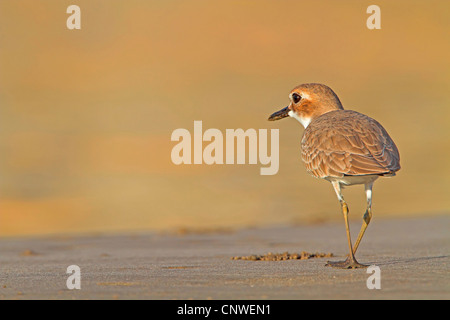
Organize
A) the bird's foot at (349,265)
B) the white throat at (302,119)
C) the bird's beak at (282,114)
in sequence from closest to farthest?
the bird's foot at (349,265) → the white throat at (302,119) → the bird's beak at (282,114)

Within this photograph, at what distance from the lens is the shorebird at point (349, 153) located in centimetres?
639

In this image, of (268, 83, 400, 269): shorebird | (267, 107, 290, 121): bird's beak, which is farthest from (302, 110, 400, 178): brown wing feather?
(267, 107, 290, 121): bird's beak

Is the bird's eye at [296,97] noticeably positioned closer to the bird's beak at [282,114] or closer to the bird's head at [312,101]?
the bird's head at [312,101]

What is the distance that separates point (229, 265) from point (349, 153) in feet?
4.63

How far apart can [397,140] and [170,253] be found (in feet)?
31.4

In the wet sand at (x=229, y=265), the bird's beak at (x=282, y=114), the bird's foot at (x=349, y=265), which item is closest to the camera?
the wet sand at (x=229, y=265)

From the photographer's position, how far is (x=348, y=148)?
259 inches

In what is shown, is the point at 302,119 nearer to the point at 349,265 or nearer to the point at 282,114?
the point at 282,114

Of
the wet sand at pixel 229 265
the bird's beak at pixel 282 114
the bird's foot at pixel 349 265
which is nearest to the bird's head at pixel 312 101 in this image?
the bird's beak at pixel 282 114

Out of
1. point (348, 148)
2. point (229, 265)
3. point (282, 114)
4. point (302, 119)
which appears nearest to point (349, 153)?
point (348, 148)

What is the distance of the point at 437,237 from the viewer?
28.5 ft

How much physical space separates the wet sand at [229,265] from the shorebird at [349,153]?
0.58 meters

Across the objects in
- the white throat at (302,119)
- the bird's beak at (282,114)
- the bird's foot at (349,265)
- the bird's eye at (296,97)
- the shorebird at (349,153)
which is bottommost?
the bird's foot at (349,265)
